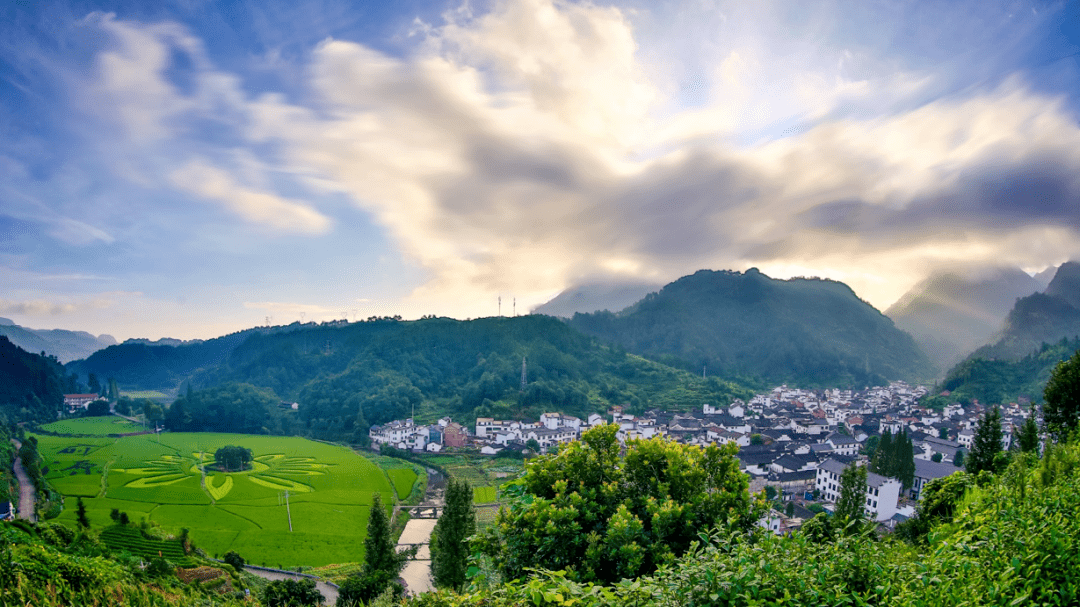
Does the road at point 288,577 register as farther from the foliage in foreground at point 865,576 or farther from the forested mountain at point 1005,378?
the forested mountain at point 1005,378

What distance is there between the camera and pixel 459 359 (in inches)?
3216

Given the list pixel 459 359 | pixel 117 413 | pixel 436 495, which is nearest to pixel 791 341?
pixel 459 359

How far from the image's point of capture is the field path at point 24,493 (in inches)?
979

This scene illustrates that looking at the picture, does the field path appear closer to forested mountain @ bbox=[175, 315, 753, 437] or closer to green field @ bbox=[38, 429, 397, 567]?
green field @ bbox=[38, 429, 397, 567]

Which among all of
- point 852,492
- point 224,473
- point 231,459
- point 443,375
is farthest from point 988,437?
point 443,375

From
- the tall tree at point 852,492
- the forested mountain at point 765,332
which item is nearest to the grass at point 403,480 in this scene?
the tall tree at point 852,492

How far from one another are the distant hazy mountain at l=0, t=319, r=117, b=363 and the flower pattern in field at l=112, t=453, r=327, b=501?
133 metres

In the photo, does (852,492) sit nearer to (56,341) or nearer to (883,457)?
(883,457)

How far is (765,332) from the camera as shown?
113812 millimetres

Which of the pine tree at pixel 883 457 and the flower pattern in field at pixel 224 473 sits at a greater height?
the pine tree at pixel 883 457

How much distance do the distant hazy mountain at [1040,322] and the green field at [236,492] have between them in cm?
10136

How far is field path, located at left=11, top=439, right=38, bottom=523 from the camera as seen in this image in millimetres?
24875

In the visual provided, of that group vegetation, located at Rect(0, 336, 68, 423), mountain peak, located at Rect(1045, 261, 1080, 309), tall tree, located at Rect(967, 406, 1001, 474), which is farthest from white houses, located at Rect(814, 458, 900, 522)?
mountain peak, located at Rect(1045, 261, 1080, 309)

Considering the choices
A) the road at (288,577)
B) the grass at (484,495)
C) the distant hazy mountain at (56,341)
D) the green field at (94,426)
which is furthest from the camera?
the distant hazy mountain at (56,341)
